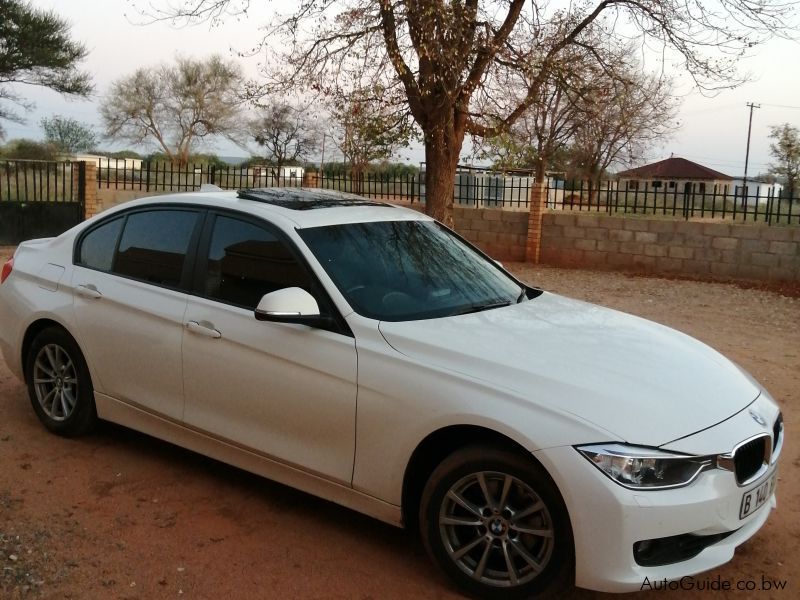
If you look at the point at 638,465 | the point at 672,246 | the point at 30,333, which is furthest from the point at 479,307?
the point at 672,246

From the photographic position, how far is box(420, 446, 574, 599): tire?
3314mm

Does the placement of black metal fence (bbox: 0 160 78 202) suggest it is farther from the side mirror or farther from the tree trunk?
the side mirror

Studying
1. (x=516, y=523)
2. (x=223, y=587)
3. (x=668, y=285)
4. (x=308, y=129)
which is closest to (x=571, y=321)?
(x=516, y=523)

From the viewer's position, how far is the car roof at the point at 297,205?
15.0ft

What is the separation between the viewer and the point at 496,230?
58.1ft

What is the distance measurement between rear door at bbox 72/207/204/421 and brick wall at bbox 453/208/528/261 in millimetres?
12689

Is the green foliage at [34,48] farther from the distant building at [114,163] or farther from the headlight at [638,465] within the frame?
the headlight at [638,465]

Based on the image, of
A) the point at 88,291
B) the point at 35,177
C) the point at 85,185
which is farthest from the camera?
the point at 85,185

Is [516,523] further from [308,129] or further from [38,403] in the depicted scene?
[308,129]

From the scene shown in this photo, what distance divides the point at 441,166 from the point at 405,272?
925cm

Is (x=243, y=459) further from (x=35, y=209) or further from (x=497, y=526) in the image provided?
(x=35, y=209)

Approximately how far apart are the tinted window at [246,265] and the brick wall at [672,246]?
12.5 metres

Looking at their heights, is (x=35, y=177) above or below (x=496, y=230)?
above

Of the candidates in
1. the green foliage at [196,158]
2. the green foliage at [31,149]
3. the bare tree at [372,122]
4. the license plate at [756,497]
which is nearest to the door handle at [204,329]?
the license plate at [756,497]
